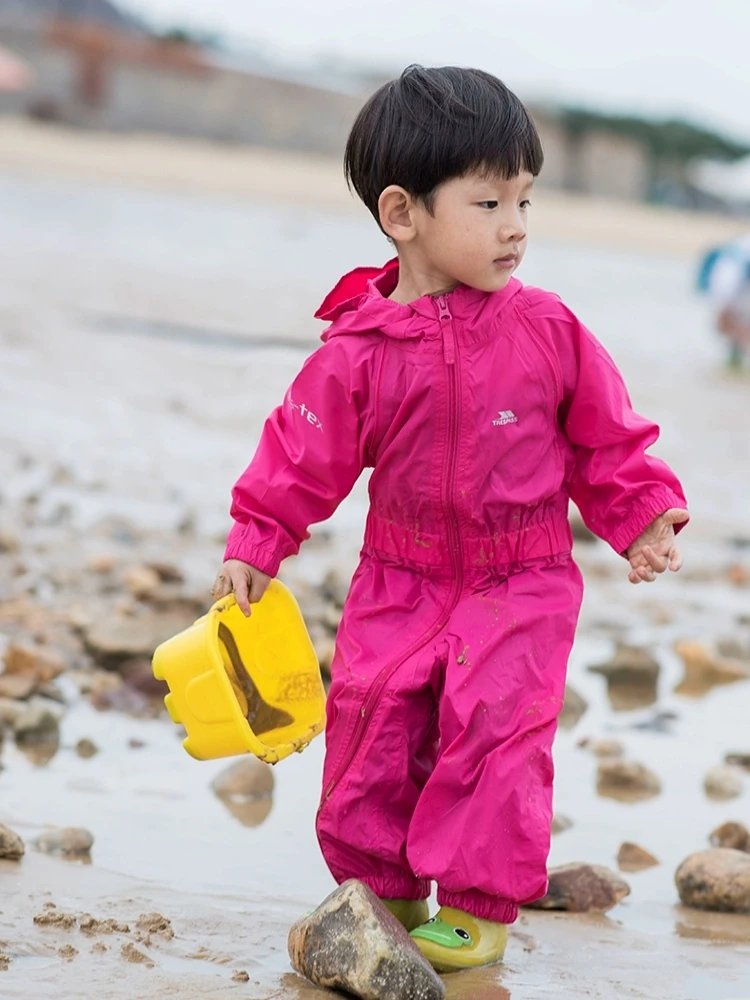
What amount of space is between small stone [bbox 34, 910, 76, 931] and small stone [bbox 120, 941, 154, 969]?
12 centimetres

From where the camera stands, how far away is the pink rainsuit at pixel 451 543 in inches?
98.9

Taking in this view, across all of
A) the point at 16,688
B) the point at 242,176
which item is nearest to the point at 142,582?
the point at 16,688

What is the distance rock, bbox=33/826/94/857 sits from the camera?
2.88m

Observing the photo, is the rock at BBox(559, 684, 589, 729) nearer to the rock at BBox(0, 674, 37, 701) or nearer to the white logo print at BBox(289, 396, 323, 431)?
the rock at BBox(0, 674, 37, 701)

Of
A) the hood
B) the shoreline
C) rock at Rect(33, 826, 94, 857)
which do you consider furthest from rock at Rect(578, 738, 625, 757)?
the shoreline

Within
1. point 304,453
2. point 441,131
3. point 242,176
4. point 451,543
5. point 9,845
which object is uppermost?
point 441,131

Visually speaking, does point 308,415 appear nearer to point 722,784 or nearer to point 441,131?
point 441,131

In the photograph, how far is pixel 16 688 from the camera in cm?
370

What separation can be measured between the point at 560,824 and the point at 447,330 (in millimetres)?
1211

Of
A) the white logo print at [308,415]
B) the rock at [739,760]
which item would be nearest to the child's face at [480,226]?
the white logo print at [308,415]

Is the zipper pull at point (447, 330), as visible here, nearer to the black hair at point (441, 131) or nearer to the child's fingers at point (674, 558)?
the black hair at point (441, 131)

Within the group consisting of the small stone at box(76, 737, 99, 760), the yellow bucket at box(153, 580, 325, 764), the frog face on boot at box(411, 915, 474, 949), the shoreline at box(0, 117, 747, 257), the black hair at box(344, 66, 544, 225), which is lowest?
the shoreline at box(0, 117, 747, 257)

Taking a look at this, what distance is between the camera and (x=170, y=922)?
2537 millimetres

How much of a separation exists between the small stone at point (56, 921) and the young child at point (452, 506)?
43 cm
